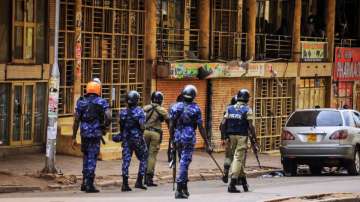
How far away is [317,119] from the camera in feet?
63.6

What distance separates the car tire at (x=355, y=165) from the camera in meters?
19.4

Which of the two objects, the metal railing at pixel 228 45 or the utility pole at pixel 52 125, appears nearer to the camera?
the utility pole at pixel 52 125

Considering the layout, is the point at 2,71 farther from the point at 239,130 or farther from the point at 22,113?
the point at 239,130

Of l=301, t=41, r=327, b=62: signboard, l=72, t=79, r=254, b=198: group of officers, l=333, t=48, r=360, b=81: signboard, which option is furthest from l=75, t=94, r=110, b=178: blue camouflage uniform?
l=333, t=48, r=360, b=81: signboard

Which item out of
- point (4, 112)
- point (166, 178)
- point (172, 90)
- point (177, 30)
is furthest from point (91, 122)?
point (177, 30)

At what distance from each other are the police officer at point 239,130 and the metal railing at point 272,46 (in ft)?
46.1

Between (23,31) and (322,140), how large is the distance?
761cm

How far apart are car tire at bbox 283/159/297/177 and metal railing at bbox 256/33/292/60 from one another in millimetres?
8387

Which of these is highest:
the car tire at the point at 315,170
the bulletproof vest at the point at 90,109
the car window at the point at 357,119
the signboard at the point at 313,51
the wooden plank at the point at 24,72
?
the signboard at the point at 313,51

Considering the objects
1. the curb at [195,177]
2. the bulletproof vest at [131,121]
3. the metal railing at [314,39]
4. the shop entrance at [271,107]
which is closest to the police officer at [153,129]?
the curb at [195,177]

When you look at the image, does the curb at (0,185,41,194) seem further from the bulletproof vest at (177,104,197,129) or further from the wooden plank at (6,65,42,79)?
the wooden plank at (6,65,42,79)

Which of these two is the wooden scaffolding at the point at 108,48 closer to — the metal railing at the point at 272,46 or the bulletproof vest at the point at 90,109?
the metal railing at the point at 272,46

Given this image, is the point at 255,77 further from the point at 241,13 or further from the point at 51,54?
the point at 51,54

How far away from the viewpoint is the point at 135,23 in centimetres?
2334
